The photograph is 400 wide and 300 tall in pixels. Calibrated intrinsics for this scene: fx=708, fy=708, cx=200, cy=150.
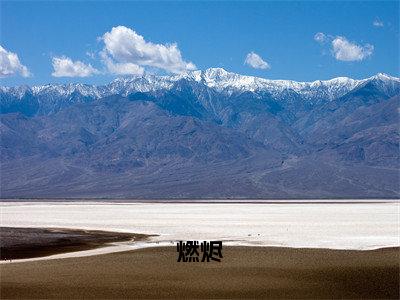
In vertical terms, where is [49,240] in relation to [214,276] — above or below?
above

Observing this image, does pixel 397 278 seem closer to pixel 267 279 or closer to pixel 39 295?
pixel 267 279

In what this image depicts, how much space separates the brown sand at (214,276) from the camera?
93.4 feet

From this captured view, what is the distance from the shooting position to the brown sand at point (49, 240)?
42.8m

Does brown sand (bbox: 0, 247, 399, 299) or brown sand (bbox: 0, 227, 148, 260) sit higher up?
brown sand (bbox: 0, 227, 148, 260)

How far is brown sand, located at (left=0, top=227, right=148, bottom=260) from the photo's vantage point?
141ft

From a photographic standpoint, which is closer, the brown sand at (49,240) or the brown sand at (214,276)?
the brown sand at (214,276)

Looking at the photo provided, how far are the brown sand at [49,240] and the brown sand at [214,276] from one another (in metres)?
4.98

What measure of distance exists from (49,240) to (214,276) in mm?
21120

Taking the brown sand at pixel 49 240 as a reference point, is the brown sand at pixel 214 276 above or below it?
below

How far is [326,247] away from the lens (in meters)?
43.3

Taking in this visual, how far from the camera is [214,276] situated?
32094 millimetres

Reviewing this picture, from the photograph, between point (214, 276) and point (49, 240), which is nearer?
point (214, 276)

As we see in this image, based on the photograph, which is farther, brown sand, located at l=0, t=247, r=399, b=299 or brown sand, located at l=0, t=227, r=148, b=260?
brown sand, located at l=0, t=227, r=148, b=260

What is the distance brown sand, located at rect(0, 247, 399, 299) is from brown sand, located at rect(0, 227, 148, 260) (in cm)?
498
